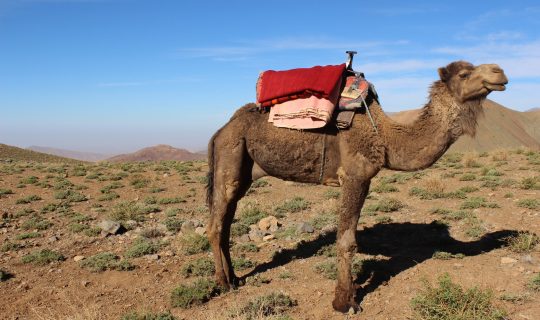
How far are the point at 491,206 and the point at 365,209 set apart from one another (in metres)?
3.15

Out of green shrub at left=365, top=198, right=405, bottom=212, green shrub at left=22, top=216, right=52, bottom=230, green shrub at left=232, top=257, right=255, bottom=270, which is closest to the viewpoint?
green shrub at left=232, top=257, right=255, bottom=270

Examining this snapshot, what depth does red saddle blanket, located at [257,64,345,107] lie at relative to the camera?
18.9ft

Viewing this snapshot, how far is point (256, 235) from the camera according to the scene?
31.2 ft

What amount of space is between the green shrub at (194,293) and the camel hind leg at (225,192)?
0.67 ft

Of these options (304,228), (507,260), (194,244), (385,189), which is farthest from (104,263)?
(385,189)

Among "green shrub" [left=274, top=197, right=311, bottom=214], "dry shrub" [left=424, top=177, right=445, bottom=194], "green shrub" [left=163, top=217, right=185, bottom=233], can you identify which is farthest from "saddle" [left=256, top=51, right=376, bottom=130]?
A: "dry shrub" [left=424, top=177, right=445, bottom=194]

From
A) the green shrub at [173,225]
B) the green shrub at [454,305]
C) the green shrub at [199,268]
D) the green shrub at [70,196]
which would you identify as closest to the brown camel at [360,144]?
the green shrub at [454,305]

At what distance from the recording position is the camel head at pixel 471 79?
203 inches

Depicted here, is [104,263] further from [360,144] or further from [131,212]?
[360,144]

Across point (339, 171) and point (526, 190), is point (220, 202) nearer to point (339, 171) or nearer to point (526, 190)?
Result: point (339, 171)

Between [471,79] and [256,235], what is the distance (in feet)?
19.2

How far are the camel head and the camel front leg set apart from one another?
1.76m

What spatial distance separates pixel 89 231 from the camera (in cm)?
1016

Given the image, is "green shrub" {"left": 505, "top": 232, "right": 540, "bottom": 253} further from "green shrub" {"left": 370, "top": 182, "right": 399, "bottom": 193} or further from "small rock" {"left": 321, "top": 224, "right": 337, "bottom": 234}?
"green shrub" {"left": 370, "top": 182, "right": 399, "bottom": 193}
